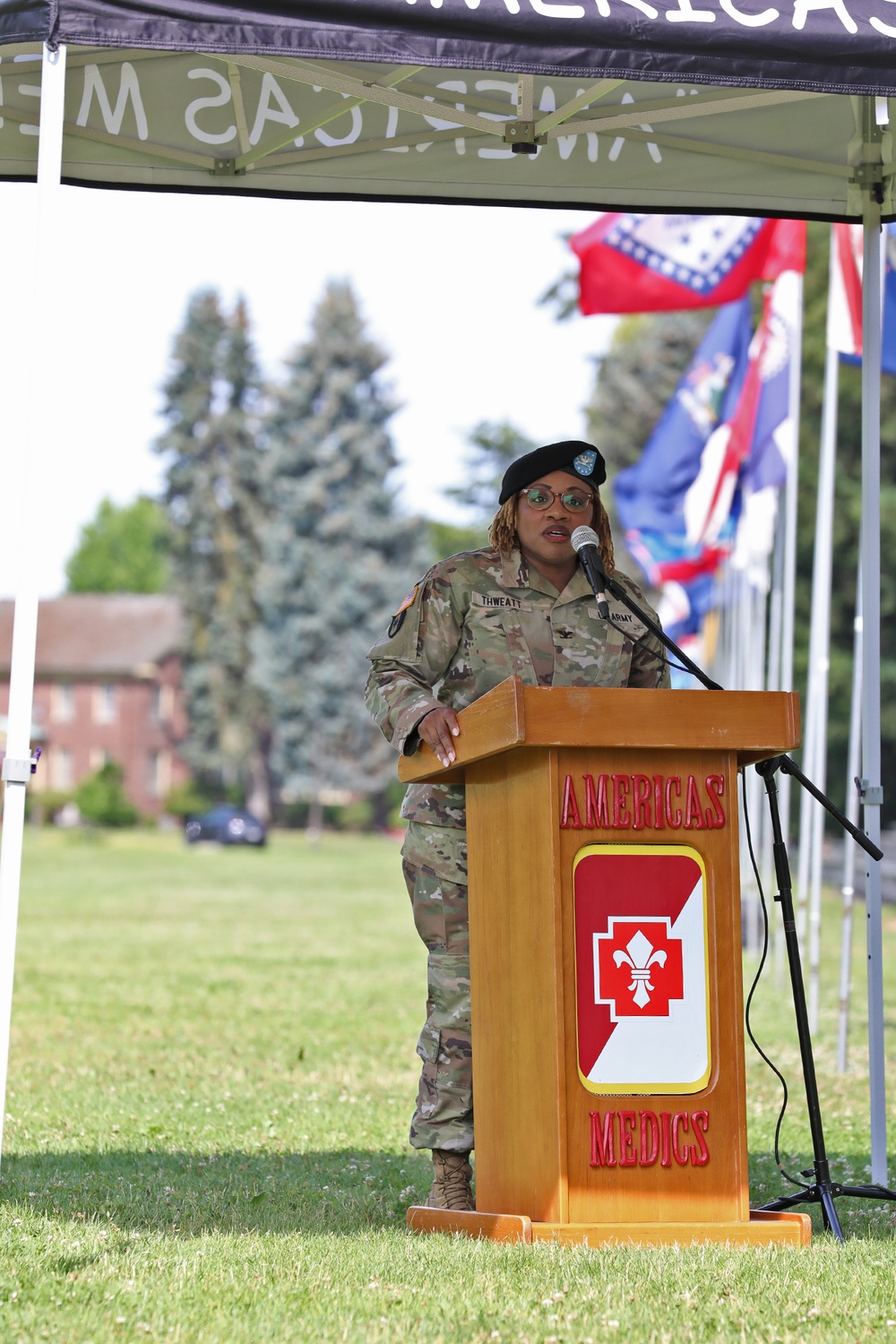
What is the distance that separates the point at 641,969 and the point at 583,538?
1.28 metres

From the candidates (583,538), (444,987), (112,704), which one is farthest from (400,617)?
(112,704)

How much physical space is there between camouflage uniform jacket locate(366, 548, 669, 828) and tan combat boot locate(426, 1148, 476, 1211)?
3.32 ft

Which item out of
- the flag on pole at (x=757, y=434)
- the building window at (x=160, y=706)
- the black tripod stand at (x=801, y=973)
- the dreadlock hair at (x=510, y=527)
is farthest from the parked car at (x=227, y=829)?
the black tripod stand at (x=801, y=973)

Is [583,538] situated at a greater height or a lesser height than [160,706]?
lesser

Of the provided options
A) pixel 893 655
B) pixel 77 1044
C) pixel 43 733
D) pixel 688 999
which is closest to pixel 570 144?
pixel 688 999

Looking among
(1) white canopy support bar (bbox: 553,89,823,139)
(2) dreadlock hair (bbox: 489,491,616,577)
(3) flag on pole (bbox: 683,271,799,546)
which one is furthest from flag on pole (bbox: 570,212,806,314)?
(2) dreadlock hair (bbox: 489,491,616,577)

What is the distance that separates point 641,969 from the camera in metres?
4.13

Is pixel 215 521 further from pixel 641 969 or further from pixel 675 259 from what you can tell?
pixel 641 969

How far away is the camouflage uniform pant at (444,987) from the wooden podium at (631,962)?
0.64m

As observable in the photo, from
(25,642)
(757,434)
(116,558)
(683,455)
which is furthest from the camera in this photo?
(116,558)

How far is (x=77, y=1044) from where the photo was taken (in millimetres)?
10234

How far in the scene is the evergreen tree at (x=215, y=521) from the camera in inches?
2813

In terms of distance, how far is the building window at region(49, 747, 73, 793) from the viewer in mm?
80688

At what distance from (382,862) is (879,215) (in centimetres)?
4231
